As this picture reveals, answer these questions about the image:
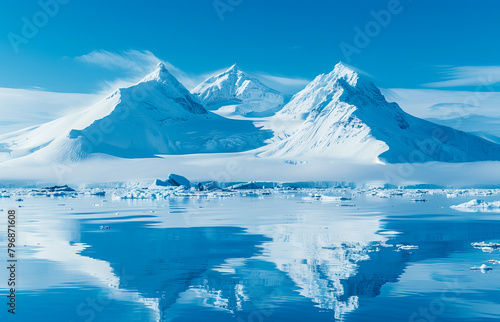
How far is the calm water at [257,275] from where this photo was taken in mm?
11094

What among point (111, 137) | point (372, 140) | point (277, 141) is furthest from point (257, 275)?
point (277, 141)

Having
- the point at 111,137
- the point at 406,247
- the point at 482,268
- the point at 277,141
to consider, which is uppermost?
the point at 277,141

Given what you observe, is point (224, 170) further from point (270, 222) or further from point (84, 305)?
point (84, 305)

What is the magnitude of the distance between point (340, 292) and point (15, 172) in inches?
5284

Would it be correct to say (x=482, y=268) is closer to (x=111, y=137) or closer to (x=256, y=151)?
(x=111, y=137)

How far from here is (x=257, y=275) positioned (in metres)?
14.6

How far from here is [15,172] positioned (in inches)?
5285

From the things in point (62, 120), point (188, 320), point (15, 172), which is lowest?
point (188, 320)

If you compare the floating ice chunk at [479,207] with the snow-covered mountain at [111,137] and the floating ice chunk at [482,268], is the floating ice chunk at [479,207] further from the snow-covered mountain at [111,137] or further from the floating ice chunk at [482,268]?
the snow-covered mountain at [111,137]

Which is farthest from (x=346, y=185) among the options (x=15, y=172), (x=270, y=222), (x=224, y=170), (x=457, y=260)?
(x=457, y=260)

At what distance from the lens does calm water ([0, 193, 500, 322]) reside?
11.1m

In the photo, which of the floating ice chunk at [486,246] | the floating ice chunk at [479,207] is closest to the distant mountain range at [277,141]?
the floating ice chunk at [479,207]

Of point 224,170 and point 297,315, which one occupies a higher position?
point 224,170

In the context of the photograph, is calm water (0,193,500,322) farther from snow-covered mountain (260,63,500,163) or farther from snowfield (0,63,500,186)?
snow-covered mountain (260,63,500,163)
